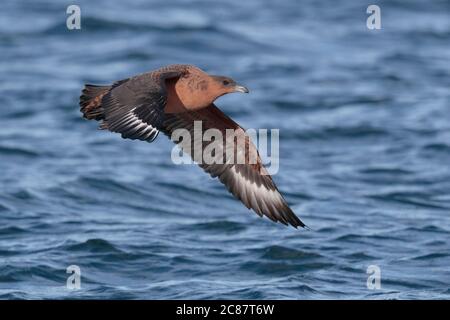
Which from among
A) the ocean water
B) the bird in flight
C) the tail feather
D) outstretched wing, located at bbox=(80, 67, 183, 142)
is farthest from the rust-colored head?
the ocean water

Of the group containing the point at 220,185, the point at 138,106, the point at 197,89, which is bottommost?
the point at 220,185

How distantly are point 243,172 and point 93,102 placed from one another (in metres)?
1.75

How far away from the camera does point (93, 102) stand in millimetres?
9617

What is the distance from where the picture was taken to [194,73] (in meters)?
9.85

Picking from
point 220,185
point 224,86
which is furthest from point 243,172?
point 220,185

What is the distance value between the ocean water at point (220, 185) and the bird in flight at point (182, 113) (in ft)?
3.22

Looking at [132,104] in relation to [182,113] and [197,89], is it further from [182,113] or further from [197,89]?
[182,113]

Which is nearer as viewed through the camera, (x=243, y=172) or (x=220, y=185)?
(x=243, y=172)

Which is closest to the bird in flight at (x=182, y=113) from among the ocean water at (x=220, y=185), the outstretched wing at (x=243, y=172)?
the outstretched wing at (x=243, y=172)

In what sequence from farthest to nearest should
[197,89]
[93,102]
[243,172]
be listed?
[243,172], [197,89], [93,102]

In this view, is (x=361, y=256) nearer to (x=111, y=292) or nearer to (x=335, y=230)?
(x=335, y=230)

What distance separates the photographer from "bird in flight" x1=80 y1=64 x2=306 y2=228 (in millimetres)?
9125

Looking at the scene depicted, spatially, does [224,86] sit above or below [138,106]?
above

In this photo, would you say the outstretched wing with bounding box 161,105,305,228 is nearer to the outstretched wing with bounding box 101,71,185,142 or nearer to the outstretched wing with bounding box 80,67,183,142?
the outstretched wing with bounding box 80,67,183,142
